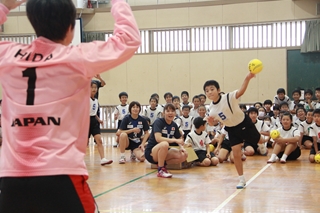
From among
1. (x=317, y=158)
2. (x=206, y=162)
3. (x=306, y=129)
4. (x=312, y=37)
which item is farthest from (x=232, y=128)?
(x=312, y=37)

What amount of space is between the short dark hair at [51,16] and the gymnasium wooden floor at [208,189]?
3.31m

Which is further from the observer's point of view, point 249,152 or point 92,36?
point 92,36

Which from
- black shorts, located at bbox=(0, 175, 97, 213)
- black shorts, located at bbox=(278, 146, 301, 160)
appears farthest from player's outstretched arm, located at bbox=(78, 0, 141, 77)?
black shorts, located at bbox=(278, 146, 301, 160)

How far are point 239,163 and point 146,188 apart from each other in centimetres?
138

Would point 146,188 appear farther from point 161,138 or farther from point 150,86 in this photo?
point 150,86

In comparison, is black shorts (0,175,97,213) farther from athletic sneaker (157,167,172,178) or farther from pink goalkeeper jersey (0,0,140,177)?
athletic sneaker (157,167,172,178)

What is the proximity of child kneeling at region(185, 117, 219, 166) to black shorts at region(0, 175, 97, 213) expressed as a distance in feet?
21.2

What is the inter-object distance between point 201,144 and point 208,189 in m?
2.36

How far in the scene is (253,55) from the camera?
13781 millimetres

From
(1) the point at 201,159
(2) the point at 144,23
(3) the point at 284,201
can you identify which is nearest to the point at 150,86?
(2) the point at 144,23

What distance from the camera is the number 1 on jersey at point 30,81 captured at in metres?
1.44

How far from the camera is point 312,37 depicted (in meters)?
12.9

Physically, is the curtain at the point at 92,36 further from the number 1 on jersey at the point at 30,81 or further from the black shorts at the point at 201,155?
the number 1 on jersey at the point at 30,81

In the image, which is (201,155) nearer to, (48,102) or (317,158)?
(317,158)
